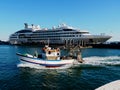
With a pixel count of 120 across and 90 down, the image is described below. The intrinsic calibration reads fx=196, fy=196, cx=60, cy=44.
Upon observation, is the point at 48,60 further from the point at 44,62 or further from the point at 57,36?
the point at 57,36

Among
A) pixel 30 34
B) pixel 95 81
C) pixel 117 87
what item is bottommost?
pixel 95 81

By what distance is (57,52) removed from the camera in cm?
3048

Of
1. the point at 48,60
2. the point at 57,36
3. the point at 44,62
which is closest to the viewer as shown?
the point at 44,62

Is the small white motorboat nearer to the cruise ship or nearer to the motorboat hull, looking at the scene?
the motorboat hull

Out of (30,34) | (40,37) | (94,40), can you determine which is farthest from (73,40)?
(30,34)

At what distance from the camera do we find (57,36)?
113m

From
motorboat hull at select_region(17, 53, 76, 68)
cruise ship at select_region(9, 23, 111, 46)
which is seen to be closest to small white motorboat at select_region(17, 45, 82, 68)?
motorboat hull at select_region(17, 53, 76, 68)

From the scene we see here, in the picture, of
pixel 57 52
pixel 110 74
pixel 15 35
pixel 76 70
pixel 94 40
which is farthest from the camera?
pixel 15 35

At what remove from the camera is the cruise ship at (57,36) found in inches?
4126

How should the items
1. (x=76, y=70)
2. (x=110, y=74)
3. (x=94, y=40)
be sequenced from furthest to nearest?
(x=94, y=40), (x=76, y=70), (x=110, y=74)

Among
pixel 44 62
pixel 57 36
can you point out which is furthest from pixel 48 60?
pixel 57 36

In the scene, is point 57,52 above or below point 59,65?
above

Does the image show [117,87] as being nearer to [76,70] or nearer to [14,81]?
[14,81]

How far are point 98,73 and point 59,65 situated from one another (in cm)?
649
